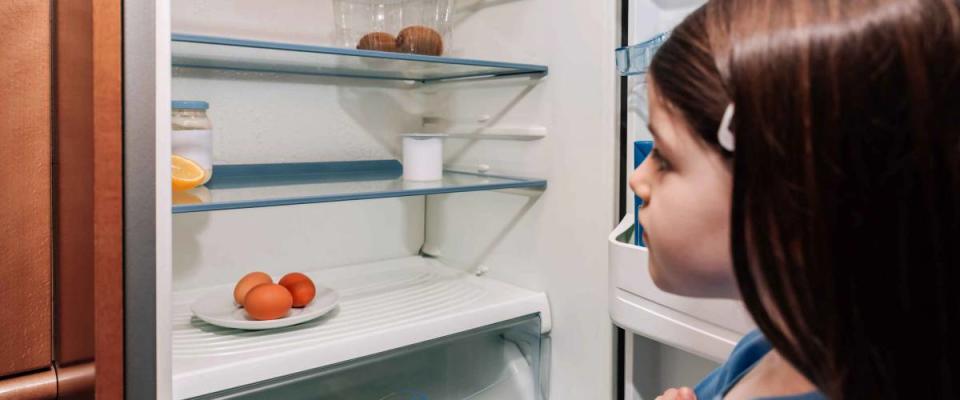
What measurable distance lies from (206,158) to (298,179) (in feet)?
0.73

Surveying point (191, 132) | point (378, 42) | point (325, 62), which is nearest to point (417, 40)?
point (378, 42)

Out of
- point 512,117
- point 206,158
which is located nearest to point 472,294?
point 512,117

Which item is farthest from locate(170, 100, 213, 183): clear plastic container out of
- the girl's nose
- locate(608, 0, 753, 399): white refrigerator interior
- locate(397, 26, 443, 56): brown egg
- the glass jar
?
the girl's nose

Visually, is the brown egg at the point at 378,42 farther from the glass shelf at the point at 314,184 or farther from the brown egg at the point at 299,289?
the brown egg at the point at 299,289

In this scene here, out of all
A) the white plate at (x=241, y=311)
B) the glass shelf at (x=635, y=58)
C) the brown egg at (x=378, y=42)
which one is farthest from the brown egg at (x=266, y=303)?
the glass shelf at (x=635, y=58)

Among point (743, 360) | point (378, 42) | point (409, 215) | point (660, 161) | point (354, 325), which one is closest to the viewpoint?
point (660, 161)

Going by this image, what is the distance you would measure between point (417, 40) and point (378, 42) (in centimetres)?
7

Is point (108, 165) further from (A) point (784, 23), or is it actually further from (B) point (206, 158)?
(A) point (784, 23)

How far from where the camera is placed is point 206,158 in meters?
1.11

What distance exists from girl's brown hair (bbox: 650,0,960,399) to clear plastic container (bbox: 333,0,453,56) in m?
0.91

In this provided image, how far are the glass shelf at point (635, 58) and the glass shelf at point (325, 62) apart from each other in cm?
22

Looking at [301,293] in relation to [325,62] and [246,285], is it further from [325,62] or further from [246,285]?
[325,62]

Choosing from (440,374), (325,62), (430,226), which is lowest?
(440,374)

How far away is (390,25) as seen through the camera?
1.31 meters
